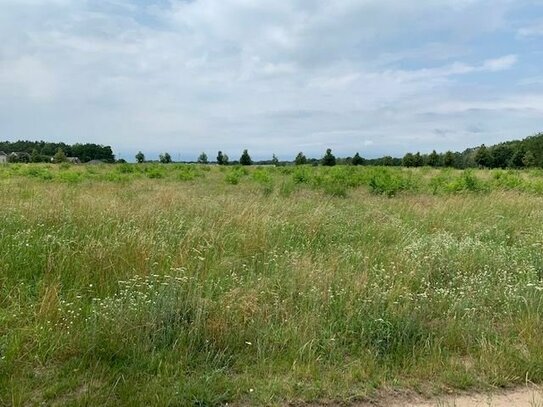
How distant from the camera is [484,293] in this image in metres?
4.45

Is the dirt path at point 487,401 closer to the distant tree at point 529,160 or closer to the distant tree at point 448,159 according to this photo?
the distant tree at point 529,160

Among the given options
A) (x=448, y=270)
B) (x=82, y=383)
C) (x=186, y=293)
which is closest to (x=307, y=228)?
(x=448, y=270)

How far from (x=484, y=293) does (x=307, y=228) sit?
135 inches

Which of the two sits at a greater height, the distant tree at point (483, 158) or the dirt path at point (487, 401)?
the distant tree at point (483, 158)

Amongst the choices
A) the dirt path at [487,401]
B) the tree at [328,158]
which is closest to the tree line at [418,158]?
the tree at [328,158]

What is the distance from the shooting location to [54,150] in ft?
350

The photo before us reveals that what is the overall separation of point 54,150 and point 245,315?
11967 cm

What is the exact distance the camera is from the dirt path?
9.52 feet

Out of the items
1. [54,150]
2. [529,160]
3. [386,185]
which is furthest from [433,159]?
[54,150]

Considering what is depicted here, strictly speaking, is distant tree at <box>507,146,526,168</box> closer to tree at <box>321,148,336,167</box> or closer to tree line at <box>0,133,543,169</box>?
tree line at <box>0,133,543,169</box>

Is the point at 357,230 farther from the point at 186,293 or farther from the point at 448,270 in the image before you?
the point at 186,293

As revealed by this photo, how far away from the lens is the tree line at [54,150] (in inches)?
3672

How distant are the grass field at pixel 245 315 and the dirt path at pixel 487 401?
11 centimetres

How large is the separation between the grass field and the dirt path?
0.11 metres
